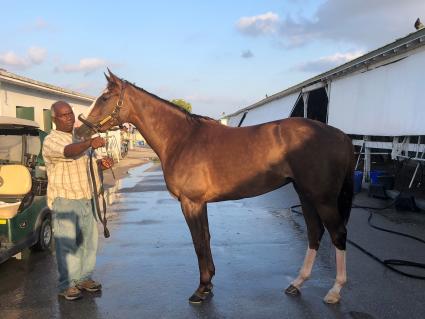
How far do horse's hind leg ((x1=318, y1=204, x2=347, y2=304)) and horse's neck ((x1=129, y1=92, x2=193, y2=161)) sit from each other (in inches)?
70.1

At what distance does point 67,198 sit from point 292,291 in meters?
2.65

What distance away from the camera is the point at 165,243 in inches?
279

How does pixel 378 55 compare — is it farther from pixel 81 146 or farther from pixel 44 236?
pixel 81 146

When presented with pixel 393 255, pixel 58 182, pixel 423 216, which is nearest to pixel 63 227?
pixel 58 182

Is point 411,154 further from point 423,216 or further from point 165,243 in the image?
point 165,243

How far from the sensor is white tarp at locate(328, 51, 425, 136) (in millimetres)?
10266

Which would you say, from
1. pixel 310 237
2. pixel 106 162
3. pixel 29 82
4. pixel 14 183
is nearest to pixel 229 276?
pixel 310 237

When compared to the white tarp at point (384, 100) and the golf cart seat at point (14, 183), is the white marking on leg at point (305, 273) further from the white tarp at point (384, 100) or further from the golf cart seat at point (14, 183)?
the white tarp at point (384, 100)

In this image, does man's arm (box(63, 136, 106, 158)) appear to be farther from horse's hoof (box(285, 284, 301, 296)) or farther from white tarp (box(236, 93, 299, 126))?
white tarp (box(236, 93, 299, 126))

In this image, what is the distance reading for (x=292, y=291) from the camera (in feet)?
15.5

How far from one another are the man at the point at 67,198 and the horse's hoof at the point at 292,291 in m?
2.28

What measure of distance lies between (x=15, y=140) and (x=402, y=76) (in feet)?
30.0

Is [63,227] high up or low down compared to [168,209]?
up

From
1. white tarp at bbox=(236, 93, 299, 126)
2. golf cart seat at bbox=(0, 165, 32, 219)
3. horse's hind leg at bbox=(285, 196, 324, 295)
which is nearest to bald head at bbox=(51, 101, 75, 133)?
golf cart seat at bbox=(0, 165, 32, 219)
